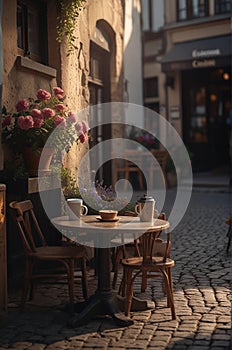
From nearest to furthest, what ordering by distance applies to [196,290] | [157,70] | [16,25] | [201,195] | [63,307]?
1. [63,307]
2. [196,290]
3. [16,25]
4. [201,195]
5. [157,70]

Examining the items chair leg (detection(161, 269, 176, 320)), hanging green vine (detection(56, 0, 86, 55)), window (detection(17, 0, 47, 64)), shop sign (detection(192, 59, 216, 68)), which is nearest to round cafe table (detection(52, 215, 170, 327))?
chair leg (detection(161, 269, 176, 320))

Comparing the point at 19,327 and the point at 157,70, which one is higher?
the point at 157,70

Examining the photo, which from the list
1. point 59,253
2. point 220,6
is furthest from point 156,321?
→ point 220,6

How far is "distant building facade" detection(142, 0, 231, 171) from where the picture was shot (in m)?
17.8

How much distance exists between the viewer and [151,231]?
186 inches

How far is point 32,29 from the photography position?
6977mm

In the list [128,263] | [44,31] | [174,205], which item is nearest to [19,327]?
[128,263]

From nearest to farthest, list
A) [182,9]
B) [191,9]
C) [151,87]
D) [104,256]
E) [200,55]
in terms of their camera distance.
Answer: [104,256]
[200,55]
[191,9]
[182,9]
[151,87]

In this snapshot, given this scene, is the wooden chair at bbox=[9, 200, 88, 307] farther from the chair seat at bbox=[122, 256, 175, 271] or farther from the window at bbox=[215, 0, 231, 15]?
the window at bbox=[215, 0, 231, 15]

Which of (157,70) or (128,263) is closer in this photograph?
(128,263)

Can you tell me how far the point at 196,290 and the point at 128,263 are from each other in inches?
43.1

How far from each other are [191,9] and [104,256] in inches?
589

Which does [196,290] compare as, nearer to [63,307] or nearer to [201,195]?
[63,307]

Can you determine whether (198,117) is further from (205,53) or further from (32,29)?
(32,29)
